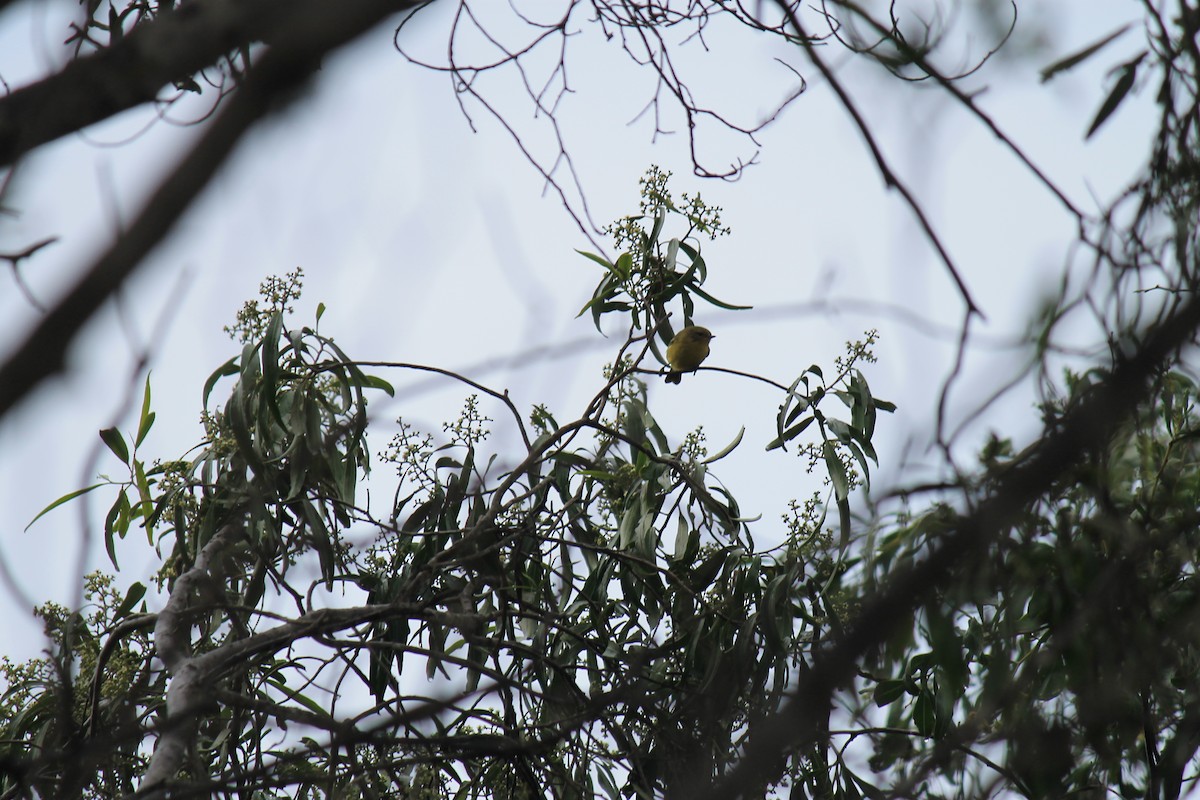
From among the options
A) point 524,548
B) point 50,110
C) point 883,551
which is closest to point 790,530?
point 524,548

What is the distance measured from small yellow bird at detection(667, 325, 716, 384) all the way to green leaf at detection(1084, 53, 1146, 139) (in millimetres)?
1343

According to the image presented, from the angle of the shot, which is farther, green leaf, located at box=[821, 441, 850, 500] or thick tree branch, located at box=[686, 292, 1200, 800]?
green leaf, located at box=[821, 441, 850, 500]

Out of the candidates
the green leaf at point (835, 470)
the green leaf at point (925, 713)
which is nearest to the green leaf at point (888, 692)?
the green leaf at point (925, 713)

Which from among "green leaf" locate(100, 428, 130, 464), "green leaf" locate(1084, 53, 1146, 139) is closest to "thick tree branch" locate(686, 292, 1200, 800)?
"green leaf" locate(1084, 53, 1146, 139)

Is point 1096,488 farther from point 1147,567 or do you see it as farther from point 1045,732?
point 1147,567

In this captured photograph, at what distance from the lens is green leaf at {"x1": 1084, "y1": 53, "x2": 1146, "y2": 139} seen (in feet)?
4.55

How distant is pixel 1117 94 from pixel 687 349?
1.69 metres

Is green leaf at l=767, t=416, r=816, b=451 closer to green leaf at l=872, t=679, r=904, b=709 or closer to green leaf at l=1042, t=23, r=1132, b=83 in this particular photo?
green leaf at l=872, t=679, r=904, b=709

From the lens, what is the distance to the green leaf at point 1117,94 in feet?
4.55

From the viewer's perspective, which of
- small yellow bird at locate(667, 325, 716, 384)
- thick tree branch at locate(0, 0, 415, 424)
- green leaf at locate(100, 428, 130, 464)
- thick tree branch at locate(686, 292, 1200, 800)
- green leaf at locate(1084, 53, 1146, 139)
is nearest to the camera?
thick tree branch at locate(0, 0, 415, 424)

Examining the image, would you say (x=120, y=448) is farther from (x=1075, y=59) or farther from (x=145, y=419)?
(x=1075, y=59)

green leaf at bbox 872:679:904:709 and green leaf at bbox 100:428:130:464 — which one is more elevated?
green leaf at bbox 100:428:130:464

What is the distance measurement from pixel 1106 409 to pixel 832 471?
152 centimetres

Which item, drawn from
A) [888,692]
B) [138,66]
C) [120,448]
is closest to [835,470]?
[888,692]
